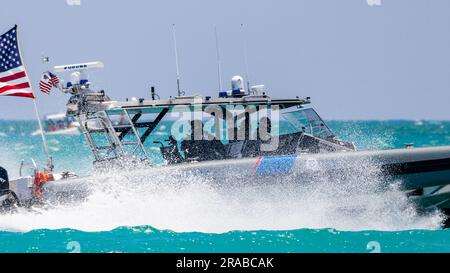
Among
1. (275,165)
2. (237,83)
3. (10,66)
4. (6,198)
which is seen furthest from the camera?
(237,83)

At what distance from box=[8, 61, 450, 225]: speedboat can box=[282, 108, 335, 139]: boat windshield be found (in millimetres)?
16

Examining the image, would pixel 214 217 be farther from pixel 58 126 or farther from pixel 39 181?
pixel 58 126

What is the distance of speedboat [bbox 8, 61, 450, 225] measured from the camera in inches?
426

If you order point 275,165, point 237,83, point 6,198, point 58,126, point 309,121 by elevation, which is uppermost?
point 237,83

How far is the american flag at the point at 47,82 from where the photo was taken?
39.0 feet

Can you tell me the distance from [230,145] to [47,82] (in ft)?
9.86

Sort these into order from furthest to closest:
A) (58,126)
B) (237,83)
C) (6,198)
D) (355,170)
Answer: (58,126)
(237,83)
(6,198)
(355,170)

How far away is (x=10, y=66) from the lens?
1147 centimetres

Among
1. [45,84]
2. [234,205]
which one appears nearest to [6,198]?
[45,84]

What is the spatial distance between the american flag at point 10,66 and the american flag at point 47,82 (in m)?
0.42

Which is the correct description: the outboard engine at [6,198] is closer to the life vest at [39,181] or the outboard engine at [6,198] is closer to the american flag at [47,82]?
the life vest at [39,181]

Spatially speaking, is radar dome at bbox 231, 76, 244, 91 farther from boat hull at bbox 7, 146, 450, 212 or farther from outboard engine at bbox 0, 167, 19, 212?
outboard engine at bbox 0, 167, 19, 212

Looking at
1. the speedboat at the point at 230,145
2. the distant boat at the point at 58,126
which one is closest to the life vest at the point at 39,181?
the speedboat at the point at 230,145
